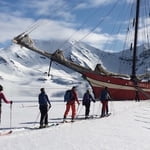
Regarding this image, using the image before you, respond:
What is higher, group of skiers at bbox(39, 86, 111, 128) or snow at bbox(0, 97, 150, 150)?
group of skiers at bbox(39, 86, 111, 128)

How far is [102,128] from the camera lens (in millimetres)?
14734

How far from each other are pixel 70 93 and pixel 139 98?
1903cm

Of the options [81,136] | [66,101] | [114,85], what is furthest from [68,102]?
[114,85]

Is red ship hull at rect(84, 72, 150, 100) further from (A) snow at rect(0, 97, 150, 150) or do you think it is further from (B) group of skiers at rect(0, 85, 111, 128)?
(A) snow at rect(0, 97, 150, 150)

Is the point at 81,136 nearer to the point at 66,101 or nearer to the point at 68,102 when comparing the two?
the point at 68,102

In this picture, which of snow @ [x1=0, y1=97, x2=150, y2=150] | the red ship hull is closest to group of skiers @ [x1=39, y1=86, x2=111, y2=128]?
snow @ [x1=0, y1=97, x2=150, y2=150]

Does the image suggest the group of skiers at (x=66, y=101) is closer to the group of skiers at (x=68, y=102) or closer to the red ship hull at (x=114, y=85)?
the group of skiers at (x=68, y=102)

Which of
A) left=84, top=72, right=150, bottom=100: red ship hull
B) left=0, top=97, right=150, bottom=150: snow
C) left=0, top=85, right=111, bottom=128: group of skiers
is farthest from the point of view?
left=84, top=72, right=150, bottom=100: red ship hull

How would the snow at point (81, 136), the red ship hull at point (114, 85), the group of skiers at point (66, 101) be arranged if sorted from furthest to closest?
the red ship hull at point (114, 85) → the group of skiers at point (66, 101) → the snow at point (81, 136)

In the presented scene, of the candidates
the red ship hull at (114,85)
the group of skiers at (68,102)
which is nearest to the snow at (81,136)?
the group of skiers at (68,102)

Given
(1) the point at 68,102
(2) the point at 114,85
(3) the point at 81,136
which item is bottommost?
(3) the point at 81,136

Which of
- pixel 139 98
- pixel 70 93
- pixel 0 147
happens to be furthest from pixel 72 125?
pixel 139 98

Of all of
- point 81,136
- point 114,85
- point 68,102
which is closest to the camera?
point 81,136

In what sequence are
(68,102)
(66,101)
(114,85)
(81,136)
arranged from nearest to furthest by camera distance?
(81,136) < (68,102) < (66,101) < (114,85)
